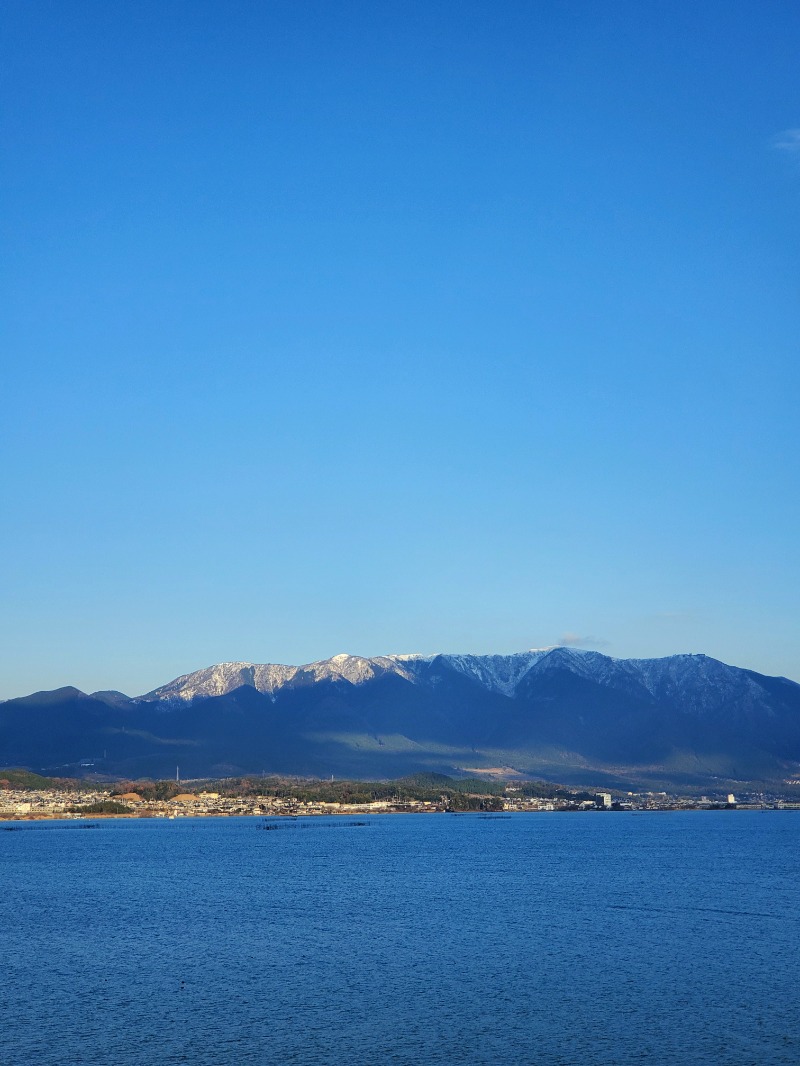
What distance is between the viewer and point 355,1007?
3872cm

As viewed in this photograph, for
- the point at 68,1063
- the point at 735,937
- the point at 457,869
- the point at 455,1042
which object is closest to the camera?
the point at 68,1063

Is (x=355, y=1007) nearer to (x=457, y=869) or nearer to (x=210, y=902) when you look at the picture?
(x=210, y=902)

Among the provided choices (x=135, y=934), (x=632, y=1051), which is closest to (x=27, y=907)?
(x=135, y=934)

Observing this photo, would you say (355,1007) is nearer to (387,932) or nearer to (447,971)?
(447,971)

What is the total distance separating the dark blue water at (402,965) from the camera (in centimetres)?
3406

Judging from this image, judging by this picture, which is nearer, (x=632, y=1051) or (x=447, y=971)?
(x=632, y=1051)

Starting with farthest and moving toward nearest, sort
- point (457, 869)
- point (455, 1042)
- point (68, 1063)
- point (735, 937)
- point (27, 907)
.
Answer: point (457, 869)
point (27, 907)
point (735, 937)
point (455, 1042)
point (68, 1063)

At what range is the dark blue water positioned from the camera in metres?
34.1

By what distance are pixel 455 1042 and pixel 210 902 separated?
3820cm

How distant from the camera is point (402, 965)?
152ft

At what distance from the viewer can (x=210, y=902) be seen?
227ft

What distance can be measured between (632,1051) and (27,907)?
4504cm

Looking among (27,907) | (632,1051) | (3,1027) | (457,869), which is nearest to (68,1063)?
(3,1027)

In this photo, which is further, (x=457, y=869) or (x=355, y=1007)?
(x=457, y=869)
